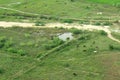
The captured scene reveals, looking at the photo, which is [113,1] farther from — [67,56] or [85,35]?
[67,56]

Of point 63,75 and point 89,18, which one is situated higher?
point 89,18

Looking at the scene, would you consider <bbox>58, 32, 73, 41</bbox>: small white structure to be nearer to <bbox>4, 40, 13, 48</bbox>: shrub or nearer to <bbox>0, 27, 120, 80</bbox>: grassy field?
<bbox>0, 27, 120, 80</bbox>: grassy field

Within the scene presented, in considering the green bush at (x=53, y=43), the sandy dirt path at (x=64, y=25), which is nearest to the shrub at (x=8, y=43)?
the green bush at (x=53, y=43)

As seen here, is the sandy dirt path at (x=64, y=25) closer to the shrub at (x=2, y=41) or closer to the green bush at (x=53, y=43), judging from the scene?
the shrub at (x=2, y=41)

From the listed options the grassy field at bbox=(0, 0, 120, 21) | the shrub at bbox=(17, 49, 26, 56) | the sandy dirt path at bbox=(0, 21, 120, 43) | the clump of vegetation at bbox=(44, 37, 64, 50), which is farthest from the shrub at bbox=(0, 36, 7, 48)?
the grassy field at bbox=(0, 0, 120, 21)

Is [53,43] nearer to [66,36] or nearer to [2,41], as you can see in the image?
[66,36]

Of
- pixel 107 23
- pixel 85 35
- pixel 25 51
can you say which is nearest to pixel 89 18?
pixel 107 23
